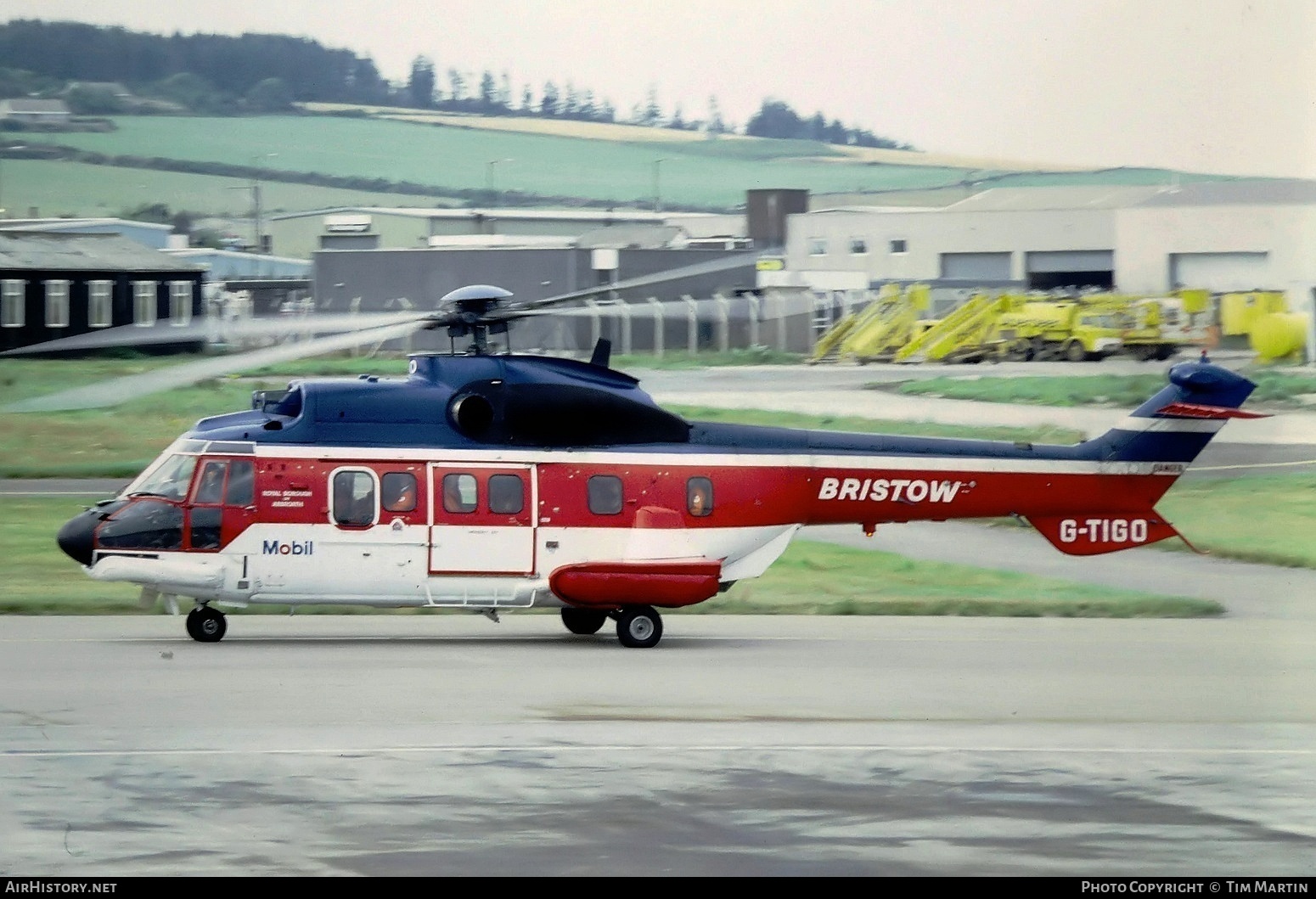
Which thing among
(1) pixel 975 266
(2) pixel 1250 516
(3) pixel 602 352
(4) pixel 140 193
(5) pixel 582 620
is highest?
(4) pixel 140 193

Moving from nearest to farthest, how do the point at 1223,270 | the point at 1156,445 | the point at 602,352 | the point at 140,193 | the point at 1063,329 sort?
the point at 602,352 → the point at 1156,445 → the point at 1223,270 → the point at 140,193 → the point at 1063,329

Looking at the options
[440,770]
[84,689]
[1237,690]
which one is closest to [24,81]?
[84,689]

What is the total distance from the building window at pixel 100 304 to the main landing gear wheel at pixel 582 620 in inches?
360

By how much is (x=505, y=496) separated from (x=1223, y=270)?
32.3 feet

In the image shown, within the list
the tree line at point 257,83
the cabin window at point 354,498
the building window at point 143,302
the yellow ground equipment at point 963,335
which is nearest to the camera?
the cabin window at point 354,498

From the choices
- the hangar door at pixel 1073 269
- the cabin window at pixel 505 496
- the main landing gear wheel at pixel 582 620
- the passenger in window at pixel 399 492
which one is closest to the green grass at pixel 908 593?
the main landing gear wheel at pixel 582 620

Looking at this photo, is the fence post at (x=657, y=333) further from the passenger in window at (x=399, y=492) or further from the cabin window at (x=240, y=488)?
the cabin window at (x=240, y=488)

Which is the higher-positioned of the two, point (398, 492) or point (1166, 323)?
point (1166, 323)

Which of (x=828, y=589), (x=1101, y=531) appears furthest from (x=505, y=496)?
(x=828, y=589)

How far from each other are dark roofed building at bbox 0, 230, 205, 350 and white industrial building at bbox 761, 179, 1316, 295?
23.5 ft

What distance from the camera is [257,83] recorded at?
16.4 m

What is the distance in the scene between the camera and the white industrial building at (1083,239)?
706 inches

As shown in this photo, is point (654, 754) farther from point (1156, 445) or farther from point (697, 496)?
point (1156, 445)

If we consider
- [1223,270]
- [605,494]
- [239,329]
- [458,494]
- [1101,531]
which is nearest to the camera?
[239,329]
